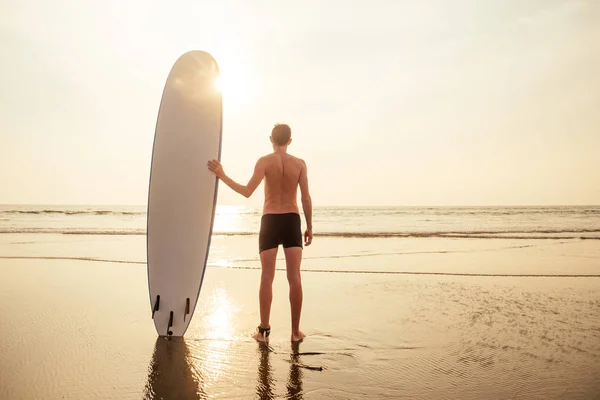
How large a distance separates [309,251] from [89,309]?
20.7 feet

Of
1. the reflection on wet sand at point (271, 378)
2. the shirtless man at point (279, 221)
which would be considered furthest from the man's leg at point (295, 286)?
the reflection on wet sand at point (271, 378)

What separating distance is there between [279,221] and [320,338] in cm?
101

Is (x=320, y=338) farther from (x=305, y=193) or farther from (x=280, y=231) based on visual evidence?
(x=305, y=193)

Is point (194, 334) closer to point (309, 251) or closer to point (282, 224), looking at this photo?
point (282, 224)

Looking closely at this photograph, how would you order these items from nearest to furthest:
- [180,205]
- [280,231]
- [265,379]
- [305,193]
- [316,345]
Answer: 1. [265,379]
2. [316,345]
3. [280,231]
4. [305,193]
5. [180,205]

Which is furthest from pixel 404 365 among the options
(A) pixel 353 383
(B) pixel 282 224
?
(B) pixel 282 224

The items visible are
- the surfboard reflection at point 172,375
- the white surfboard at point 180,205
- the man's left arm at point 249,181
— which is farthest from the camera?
the white surfboard at point 180,205

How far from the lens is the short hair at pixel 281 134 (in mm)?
3480

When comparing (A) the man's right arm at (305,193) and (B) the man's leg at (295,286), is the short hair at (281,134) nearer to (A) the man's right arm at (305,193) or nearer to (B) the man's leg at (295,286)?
(A) the man's right arm at (305,193)

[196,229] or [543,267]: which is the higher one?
[196,229]

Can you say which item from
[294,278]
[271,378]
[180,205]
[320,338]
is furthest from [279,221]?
[271,378]

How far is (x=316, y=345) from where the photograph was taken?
331 centimetres

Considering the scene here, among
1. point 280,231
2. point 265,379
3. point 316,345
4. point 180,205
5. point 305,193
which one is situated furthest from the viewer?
point 180,205

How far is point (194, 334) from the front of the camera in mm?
3596
